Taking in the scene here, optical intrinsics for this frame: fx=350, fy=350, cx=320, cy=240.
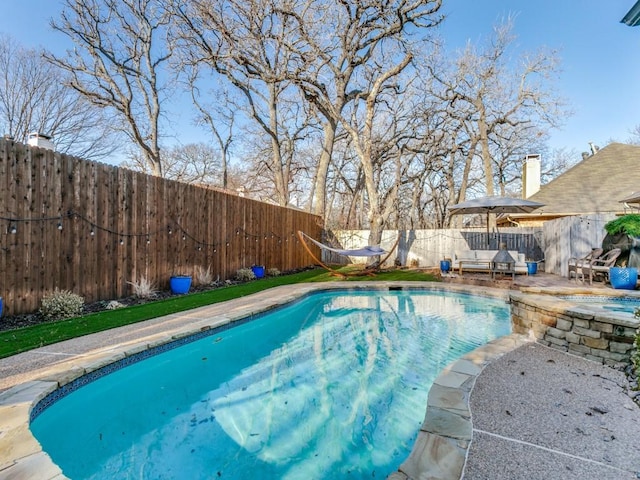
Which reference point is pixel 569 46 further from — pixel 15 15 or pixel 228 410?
pixel 15 15

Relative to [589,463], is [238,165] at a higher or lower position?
higher

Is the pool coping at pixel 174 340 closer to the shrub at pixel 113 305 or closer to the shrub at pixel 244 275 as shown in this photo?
the shrub at pixel 113 305

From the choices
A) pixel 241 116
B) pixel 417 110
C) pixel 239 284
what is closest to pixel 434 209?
pixel 417 110

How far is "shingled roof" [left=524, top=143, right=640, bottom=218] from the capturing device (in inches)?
467

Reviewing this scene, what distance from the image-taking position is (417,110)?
1587 centimetres

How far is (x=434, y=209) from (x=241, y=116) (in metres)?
12.3

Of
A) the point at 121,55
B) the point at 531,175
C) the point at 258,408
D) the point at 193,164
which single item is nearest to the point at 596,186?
the point at 531,175

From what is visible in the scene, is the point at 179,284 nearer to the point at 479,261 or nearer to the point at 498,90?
the point at 479,261

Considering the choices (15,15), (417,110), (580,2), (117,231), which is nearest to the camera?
(117,231)

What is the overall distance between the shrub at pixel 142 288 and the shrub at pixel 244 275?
8.85 ft

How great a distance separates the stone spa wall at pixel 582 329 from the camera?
3.05m

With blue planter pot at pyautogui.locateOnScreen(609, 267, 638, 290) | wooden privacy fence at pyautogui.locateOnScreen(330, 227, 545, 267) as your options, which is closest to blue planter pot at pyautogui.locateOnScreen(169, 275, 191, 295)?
blue planter pot at pyautogui.locateOnScreen(609, 267, 638, 290)

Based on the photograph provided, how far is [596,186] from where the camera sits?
12.6m

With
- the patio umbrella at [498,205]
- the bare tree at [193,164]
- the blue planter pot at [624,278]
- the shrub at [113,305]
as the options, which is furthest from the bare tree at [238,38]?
the bare tree at [193,164]
